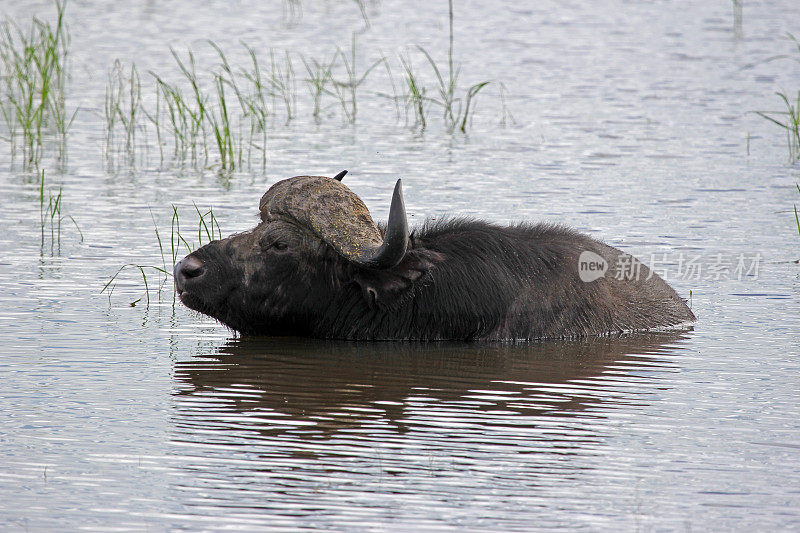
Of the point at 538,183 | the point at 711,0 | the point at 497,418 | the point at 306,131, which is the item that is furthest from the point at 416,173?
the point at 711,0

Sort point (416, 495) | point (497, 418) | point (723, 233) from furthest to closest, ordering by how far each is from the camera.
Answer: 1. point (723, 233)
2. point (497, 418)
3. point (416, 495)

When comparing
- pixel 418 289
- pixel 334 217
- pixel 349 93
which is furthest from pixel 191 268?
pixel 349 93

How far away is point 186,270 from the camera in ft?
21.9

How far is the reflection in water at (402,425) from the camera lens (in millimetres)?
4453

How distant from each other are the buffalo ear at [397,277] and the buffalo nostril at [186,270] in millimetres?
840

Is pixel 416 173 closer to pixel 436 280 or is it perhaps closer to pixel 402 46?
pixel 436 280

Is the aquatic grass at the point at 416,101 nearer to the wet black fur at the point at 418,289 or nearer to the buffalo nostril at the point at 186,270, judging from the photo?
the wet black fur at the point at 418,289

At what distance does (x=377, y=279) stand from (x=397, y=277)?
11 centimetres

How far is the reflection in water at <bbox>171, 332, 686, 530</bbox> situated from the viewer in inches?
175

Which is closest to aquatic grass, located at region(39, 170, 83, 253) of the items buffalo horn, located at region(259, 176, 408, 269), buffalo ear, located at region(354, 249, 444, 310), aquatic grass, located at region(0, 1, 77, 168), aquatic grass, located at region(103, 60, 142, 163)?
aquatic grass, located at region(0, 1, 77, 168)

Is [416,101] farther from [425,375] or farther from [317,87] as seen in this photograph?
[425,375]

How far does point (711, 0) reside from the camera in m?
23.5

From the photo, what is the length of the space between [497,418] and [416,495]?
1.04m

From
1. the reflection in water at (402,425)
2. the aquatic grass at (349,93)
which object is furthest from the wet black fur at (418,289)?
the aquatic grass at (349,93)
